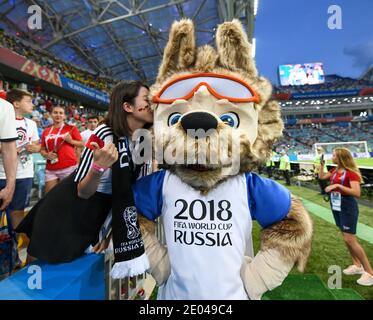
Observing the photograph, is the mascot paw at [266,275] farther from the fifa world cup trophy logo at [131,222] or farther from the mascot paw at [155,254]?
the fifa world cup trophy logo at [131,222]

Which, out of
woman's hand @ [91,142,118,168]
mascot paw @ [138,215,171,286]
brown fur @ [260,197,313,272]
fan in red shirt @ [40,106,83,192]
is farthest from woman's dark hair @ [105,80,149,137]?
fan in red shirt @ [40,106,83,192]

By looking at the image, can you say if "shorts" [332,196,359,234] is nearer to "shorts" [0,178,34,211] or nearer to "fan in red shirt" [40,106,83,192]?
"fan in red shirt" [40,106,83,192]

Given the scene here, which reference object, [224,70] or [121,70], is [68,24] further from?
[224,70]

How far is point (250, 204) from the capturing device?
1482 mm

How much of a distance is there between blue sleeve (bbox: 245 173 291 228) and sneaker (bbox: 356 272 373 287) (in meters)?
2.31

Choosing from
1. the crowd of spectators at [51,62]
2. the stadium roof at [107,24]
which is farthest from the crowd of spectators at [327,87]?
the stadium roof at [107,24]

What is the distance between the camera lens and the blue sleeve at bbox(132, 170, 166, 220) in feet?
5.05

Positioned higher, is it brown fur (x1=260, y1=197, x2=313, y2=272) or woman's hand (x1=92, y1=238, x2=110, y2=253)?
brown fur (x1=260, y1=197, x2=313, y2=272)

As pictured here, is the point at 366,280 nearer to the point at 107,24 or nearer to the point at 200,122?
the point at 200,122

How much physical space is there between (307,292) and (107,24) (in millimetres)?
15649

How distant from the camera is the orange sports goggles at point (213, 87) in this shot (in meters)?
1.43

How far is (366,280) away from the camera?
10.0 feet

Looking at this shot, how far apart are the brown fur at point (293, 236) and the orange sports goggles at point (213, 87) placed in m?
0.61

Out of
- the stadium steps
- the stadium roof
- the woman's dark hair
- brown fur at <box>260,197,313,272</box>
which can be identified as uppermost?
the stadium roof
